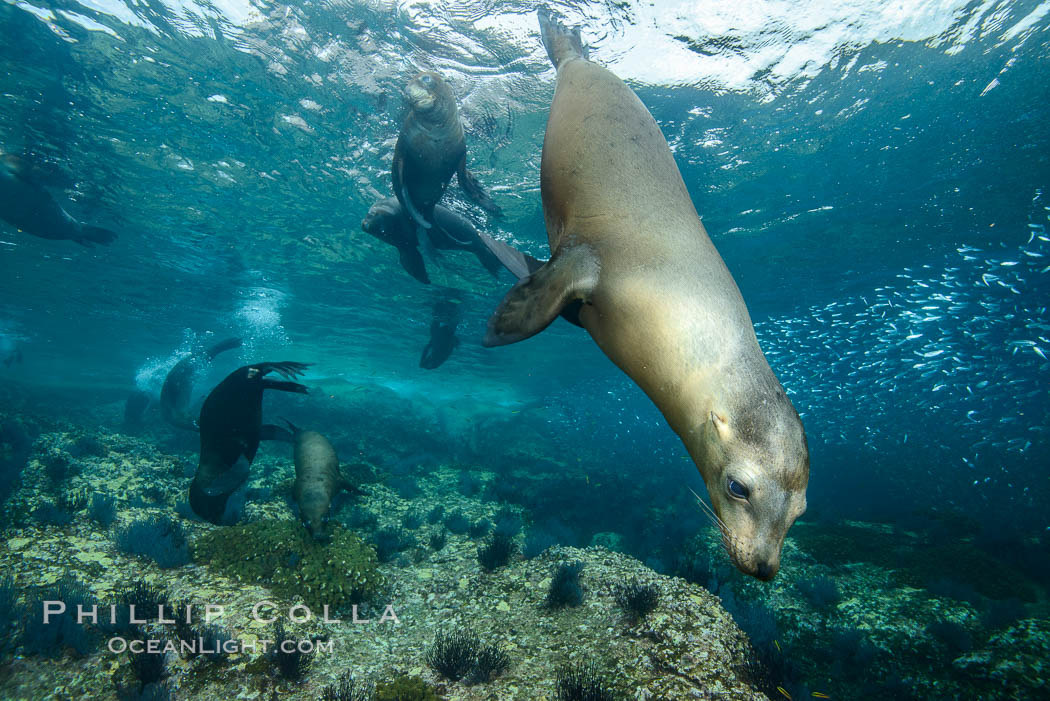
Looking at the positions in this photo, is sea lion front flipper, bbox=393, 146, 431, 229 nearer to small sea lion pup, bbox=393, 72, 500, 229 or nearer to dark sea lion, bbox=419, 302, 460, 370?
small sea lion pup, bbox=393, 72, 500, 229

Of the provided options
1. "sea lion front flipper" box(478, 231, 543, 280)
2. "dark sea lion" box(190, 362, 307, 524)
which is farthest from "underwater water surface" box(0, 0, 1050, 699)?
"sea lion front flipper" box(478, 231, 543, 280)

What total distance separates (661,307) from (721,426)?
1.62ft

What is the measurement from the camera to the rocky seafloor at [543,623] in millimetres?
3482

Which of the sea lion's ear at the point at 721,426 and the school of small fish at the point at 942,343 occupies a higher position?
the school of small fish at the point at 942,343

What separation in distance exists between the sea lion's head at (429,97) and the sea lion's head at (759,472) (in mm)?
5599

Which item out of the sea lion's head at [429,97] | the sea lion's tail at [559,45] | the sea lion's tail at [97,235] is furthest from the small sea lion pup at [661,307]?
the sea lion's tail at [97,235]

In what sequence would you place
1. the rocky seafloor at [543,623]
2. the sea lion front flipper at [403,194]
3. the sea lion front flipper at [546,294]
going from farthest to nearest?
1. the sea lion front flipper at [403,194]
2. the rocky seafloor at [543,623]
3. the sea lion front flipper at [546,294]

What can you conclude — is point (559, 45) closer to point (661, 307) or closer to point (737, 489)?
point (661, 307)

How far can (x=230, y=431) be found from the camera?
18.2ft

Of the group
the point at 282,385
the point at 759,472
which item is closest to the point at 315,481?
the point at 282,385

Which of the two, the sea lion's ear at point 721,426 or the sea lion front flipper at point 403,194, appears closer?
the sea lion's ear at point 721,426

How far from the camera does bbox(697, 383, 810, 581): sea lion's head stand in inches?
54.6

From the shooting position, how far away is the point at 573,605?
4625mm

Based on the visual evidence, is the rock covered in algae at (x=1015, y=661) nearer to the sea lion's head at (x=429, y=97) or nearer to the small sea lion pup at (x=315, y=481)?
the small sea lion pup at (x=315, y=481)
